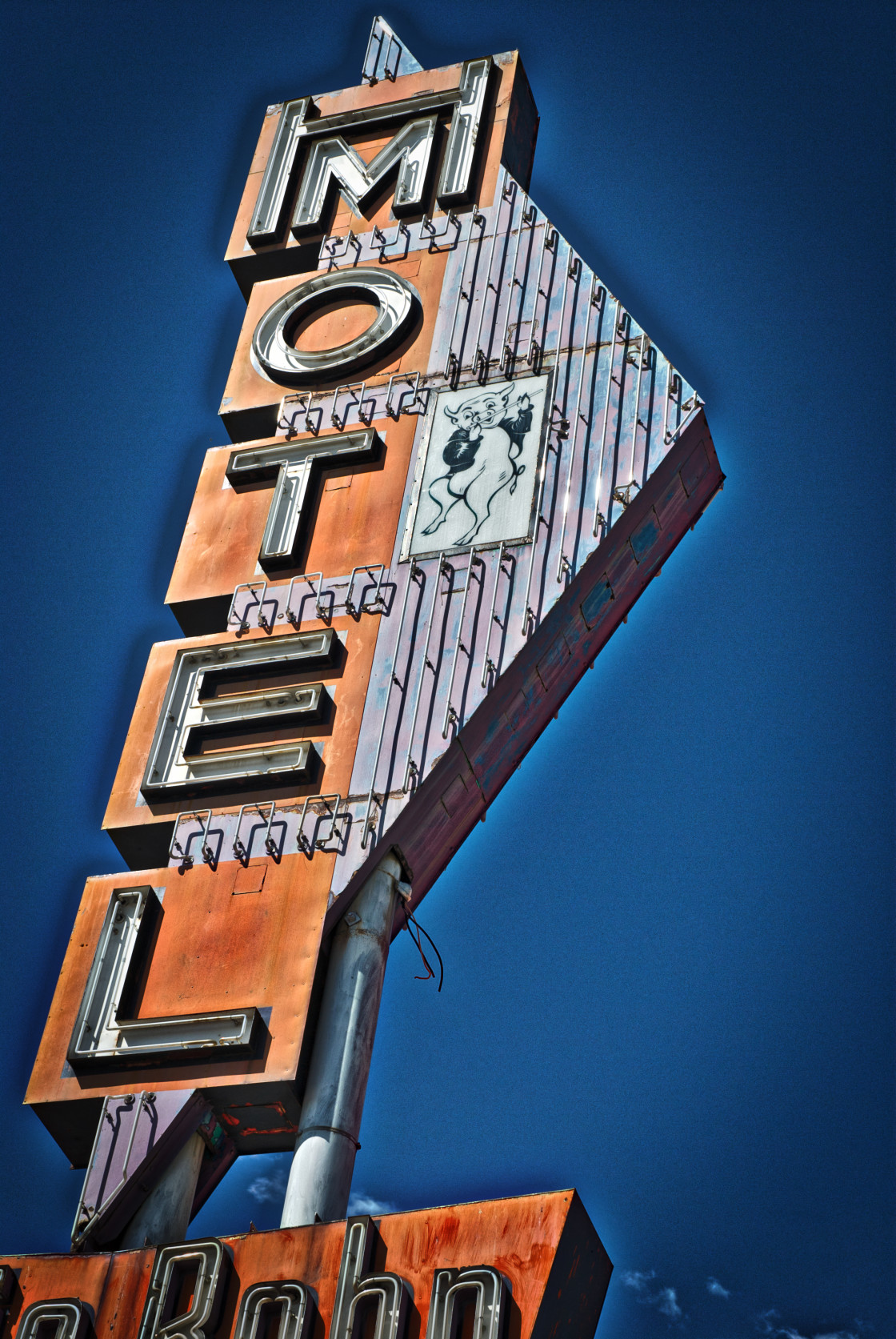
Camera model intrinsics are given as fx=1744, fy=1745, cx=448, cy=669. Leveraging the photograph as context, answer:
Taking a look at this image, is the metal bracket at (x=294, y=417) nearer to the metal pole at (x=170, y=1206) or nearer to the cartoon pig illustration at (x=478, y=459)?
the cartoon pig illustration at (x=478, y=459)

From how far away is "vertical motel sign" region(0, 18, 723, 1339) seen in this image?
52.5 ft

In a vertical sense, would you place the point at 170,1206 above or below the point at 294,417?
below

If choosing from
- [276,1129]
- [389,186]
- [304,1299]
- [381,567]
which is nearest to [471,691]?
[381,567]

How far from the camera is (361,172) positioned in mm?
28000

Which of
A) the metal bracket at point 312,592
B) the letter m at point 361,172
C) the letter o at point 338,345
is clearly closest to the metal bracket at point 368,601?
the metal bracket at point 312,592

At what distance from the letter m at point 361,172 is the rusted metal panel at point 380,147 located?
235 millimetres

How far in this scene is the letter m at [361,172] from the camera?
1080 inches

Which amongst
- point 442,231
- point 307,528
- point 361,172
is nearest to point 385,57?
point 361,172

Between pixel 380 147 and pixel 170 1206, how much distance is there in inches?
710

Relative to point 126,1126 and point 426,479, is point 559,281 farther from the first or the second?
point 126,1126

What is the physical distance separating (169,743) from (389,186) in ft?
37.0

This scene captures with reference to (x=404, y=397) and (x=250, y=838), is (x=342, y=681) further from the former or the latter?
(x=404, y=397)

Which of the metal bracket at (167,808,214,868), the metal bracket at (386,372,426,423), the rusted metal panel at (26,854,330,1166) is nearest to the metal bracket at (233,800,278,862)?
the rusted metal panel at (26,854,330,1166)

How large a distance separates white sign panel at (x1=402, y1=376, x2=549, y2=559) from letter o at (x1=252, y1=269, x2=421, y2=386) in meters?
A: 1.68
